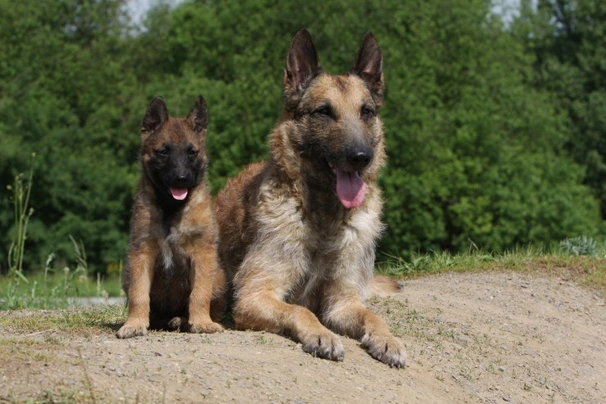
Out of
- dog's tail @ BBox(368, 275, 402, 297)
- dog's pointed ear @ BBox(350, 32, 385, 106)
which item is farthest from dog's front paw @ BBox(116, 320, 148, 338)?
dog's tail @ BBox(368, 275, 402, 297)

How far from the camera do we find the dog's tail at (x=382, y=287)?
1006 cm

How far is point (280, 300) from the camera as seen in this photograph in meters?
8.45

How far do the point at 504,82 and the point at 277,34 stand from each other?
943 centimetres

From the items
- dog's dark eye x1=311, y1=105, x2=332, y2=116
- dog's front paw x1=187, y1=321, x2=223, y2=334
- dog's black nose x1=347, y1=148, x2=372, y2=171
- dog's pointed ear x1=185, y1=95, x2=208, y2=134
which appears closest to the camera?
dog's front paw x1=187, y1=321, x2=223, y2=334

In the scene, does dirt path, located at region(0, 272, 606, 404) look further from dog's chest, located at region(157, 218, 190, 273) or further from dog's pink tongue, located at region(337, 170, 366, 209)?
Result: dog's pink tongue, located at region(337, 170, 366, 209)

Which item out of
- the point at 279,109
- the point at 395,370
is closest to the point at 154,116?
the point at 395,370

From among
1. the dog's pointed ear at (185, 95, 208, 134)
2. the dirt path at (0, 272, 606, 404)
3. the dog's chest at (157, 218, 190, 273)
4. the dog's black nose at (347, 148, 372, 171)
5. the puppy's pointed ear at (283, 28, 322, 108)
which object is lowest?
the dirt path at (0, 272, 606, 404)

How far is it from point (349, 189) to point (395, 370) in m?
1.62

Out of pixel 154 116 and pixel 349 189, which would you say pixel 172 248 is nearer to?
pixel 154 116

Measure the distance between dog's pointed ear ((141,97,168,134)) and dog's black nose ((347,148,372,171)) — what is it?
144 centimetres

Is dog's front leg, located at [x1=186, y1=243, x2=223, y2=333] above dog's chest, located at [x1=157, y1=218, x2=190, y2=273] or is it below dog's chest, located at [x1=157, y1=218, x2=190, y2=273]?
below

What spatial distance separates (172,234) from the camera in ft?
26.2

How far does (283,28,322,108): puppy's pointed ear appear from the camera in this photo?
28.9 ft

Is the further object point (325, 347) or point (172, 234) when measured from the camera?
point (172, 234)
